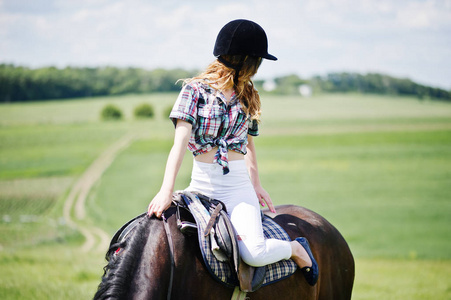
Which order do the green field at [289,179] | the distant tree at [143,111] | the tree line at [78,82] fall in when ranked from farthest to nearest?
the distant tree at [143,111], the tree line at [78,82], the green field at [289,179]

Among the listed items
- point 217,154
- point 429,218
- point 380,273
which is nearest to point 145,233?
point 217,154

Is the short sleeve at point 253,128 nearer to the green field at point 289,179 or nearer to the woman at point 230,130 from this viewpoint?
the woman at point 230,130

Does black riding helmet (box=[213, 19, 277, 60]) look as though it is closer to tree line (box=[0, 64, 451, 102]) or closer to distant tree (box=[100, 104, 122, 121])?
tree line (box=[0, 64, 451, 102])

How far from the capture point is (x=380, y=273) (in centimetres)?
1129

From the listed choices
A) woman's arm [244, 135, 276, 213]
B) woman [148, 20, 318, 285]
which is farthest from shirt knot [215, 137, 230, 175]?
woman's arm [244, 135, 276, 213]

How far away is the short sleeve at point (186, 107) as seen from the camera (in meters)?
2.90

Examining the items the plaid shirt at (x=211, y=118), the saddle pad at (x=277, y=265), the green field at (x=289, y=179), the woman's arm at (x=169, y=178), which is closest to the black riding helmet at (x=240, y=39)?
the plaid shirt at (x=211, y=118)

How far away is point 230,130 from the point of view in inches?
123

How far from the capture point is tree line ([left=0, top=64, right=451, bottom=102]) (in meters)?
52.5

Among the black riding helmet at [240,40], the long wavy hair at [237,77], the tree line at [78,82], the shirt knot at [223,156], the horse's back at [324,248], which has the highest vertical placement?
the tree line at [78,82]

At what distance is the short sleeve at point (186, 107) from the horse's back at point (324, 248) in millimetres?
1240

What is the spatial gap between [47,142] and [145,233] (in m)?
47.2

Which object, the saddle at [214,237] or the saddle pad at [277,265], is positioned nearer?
the saddle at [214,237]

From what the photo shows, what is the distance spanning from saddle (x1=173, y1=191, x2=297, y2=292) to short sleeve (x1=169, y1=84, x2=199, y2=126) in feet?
1.73
